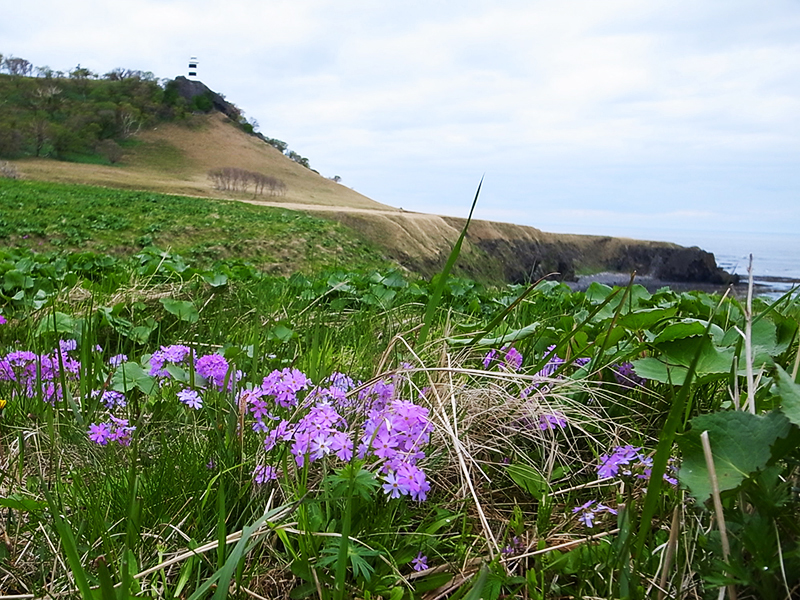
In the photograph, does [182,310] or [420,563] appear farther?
[182,310]

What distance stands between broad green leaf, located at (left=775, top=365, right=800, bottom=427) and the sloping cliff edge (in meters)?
8.00

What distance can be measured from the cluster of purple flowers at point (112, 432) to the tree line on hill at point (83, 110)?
6057 cm

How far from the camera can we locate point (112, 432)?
1.56 meters

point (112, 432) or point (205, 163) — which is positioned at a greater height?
point (205, 163)

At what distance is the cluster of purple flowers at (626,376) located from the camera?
1.71 metres

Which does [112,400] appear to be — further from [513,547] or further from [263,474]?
[513,547]

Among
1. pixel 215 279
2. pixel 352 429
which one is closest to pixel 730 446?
pixel 352 429

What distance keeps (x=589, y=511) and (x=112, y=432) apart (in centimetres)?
118

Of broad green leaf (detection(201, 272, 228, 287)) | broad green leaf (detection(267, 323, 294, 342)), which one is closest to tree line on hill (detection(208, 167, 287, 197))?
broad green leaf (detection(201, 272, 228, 287))

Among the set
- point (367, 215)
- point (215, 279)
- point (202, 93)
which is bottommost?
point (215, 279)

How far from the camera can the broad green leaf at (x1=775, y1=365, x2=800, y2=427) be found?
2.56 feet

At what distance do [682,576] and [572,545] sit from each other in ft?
0.73

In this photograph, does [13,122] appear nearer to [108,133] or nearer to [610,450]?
[108,133]

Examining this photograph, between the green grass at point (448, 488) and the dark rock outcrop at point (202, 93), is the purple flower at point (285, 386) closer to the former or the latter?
the green grass at point (448, 488)
